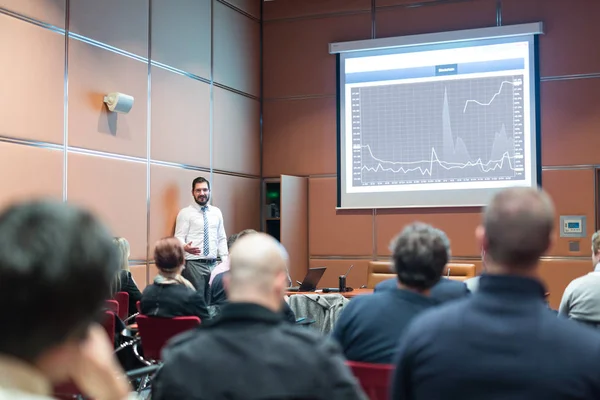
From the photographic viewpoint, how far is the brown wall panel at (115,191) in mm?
5590

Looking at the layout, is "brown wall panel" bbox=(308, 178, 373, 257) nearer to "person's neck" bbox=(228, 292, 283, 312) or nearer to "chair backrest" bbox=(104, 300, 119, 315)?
"chair backrest" bbox=(104, 300, 119, 315)

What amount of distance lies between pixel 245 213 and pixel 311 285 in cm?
241

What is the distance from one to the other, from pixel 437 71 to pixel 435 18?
0.67m

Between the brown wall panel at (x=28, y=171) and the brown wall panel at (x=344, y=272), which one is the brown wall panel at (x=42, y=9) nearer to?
the brown wall panel at (x=28, y=171)

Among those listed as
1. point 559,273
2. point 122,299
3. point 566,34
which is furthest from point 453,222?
point 122,299

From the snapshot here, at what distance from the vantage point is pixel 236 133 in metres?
8.16

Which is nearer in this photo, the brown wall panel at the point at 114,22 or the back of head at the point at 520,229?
the back of head at the point at 520,229

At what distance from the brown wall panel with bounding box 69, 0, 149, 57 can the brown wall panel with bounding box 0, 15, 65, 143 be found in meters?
0.32

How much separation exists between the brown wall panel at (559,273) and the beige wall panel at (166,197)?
3.96m

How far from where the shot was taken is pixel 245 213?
827cm

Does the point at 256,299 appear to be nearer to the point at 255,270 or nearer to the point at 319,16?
the point at 255,270

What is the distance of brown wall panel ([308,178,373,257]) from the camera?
8156 millimetres

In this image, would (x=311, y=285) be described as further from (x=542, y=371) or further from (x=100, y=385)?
(x=100, y=385)

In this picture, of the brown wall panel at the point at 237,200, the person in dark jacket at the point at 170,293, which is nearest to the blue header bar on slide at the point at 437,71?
the brown wall panel at the point at 237,200
